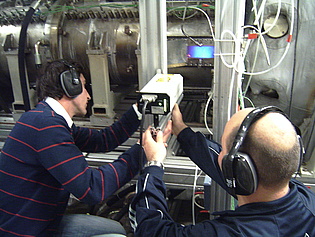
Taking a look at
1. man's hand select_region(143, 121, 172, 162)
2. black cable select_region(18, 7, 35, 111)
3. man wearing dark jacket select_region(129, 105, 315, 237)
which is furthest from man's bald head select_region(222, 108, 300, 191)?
black cable select_region(18, 7, 35, 111)

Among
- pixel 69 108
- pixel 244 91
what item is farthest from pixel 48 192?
pixel 244 91

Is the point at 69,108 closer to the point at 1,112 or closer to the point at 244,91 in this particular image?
the point at 244,91

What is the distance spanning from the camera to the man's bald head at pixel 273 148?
80 centimetres

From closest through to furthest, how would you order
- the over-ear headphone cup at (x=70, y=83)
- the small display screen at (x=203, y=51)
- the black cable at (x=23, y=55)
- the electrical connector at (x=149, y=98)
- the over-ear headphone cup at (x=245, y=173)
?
the over-ear headphone cup at (x=245, y=173) → the electrical connector at (x=149, y=98) → the over-ear headphone cup at (x=70, y=83) → the small display screen at (x=203, y=51) → the black cable at (x=23, y=55)

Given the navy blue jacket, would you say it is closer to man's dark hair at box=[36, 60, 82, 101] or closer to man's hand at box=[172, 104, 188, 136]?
man's hand at box=[172, 104, 188, 136]

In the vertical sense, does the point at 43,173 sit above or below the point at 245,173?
below

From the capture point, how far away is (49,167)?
1218mm

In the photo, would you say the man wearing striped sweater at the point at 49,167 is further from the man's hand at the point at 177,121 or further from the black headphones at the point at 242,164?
the black headphones at the point at 242,164

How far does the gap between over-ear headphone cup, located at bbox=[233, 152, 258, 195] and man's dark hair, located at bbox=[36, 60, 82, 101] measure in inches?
34.6

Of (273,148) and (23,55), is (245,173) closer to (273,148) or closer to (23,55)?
(273,148)

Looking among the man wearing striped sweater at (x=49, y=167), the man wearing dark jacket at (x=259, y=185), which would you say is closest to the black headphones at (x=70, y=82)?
the man wearing striped sweater at (x=49, y=167)

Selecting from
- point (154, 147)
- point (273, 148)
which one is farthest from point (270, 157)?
point (154, 147)

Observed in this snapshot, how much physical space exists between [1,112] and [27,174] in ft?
6.71

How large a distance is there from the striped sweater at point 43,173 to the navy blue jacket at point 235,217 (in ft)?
0.90
